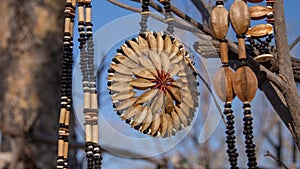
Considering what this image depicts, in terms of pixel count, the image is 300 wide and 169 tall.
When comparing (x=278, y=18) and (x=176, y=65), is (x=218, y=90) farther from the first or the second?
(x=278, y=18)

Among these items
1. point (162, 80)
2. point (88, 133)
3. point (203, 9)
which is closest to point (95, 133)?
point (88, 133)

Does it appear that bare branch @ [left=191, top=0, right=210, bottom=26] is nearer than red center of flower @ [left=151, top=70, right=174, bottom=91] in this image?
No

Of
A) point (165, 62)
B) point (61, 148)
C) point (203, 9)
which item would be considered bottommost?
point (61, 148)

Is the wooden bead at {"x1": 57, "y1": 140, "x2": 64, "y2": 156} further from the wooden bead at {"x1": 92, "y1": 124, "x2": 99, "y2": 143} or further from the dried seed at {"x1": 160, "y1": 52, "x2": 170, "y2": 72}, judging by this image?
the dried seed at {"x1": 160, "y1": 52, "x2": 170, "y2": 72}

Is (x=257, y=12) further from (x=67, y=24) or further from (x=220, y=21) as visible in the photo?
(x=67, y=24)

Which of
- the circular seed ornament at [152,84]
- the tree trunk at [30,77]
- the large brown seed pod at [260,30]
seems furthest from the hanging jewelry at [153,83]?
the tree trunk at [30,77]

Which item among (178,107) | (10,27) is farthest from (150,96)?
(10,27)

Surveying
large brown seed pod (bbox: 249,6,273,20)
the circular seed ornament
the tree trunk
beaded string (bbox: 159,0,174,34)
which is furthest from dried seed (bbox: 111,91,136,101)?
the tree trunk
